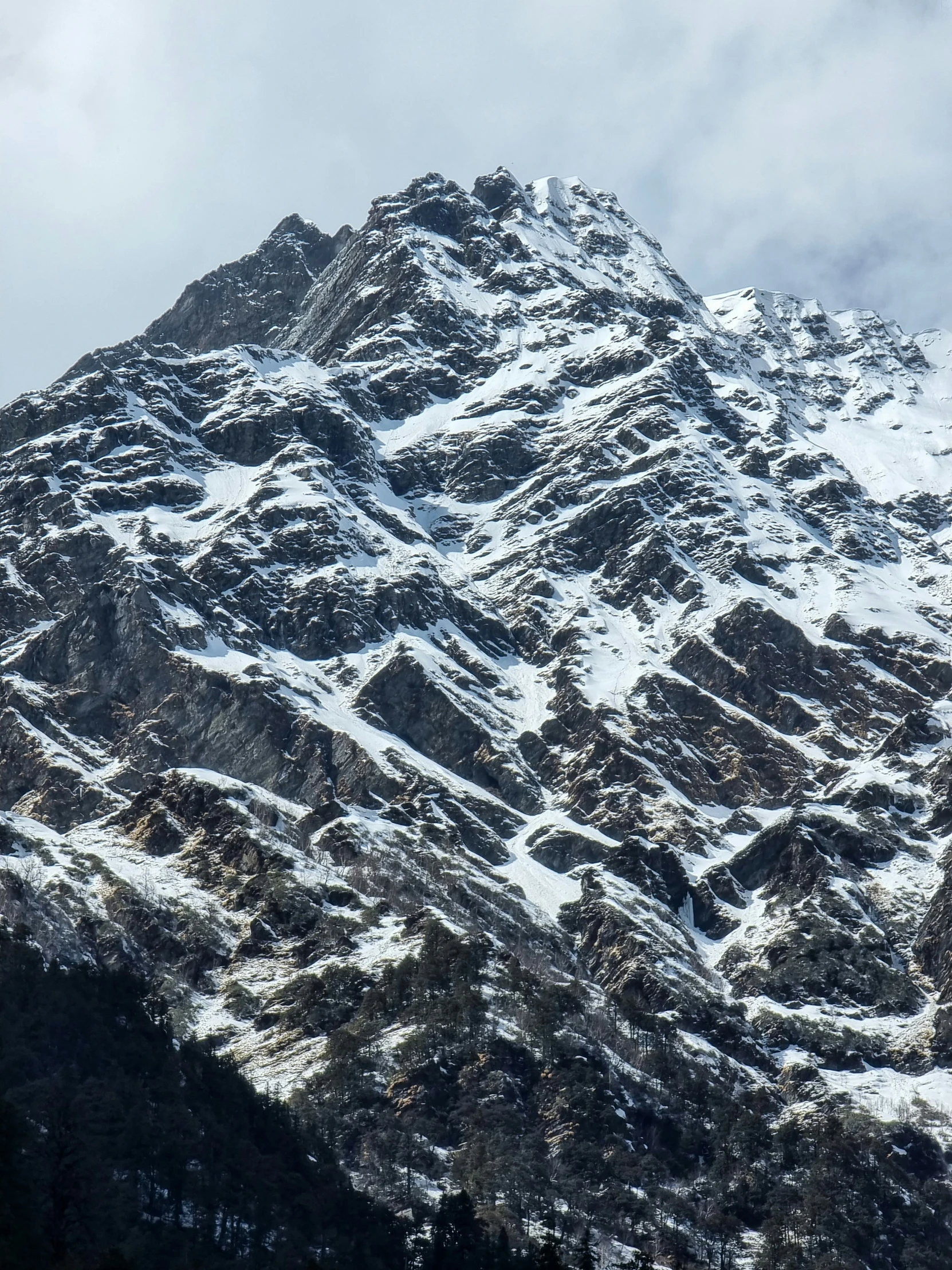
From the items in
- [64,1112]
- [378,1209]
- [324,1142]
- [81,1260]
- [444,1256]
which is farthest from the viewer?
[324,1142]

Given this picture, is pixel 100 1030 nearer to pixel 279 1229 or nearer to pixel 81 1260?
pixel 279 1229

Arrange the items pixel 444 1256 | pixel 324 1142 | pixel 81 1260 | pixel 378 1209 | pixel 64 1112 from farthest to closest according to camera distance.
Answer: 1. pixel 324 1142
2. pixel 378 1209
3. pixel 444 1256
4. pixel 64 1112
5. pixel 81 1260

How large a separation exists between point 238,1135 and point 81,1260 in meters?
66.9

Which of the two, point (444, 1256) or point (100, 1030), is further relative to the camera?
point (100, 1030)

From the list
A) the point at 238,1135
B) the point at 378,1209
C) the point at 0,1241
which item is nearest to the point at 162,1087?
the point at 238,1135

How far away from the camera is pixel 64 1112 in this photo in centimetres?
14150

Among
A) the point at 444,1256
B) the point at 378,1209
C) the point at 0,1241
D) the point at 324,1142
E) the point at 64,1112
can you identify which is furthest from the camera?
the point at 324,1142

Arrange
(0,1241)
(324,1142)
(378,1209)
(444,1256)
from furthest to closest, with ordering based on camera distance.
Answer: (324,1142) < (378,1209) < (444,1256) < (0,1241)

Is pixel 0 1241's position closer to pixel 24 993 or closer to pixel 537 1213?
pixel 24 993

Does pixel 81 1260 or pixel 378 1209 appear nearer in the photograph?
pixel 81 1260

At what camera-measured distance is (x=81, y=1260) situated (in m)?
108

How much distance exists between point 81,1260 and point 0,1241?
12461 millimetres

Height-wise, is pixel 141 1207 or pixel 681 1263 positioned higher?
pixel 681 1263

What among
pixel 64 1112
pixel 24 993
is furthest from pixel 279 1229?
pixel 24 993
